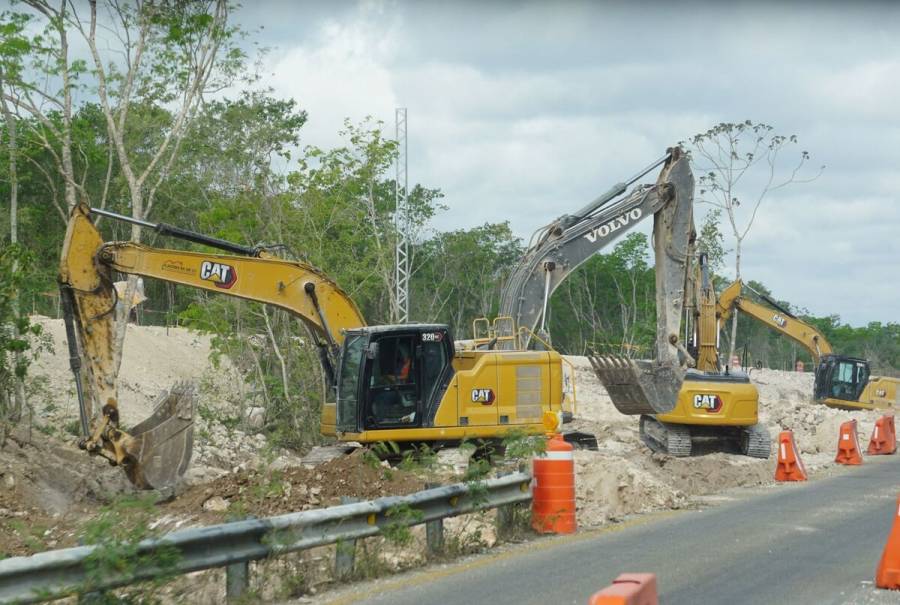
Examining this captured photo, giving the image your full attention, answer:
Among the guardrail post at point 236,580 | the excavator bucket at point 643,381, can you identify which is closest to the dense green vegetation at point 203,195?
the excavator bucket at point 643,381

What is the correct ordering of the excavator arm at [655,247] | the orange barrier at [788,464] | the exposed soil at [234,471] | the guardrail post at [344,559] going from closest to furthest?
1. the guardrail post at [344,559]
2. the exposed soil at [234,471]
3. the orange barrier at [788,464]
4. the excavator arm at [655,247]

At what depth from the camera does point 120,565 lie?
26.9ft

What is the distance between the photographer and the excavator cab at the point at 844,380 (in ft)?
155

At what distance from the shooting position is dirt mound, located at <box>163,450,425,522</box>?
46.1 feet

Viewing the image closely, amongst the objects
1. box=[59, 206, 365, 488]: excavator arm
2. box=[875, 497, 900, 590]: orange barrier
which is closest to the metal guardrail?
box=[875, 497, 900, 590]: orange barrier

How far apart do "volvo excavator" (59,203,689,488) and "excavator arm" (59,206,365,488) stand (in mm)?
17

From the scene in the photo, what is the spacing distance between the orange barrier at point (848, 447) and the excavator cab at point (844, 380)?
73.5 ft

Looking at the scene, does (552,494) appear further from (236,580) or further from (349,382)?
(349,382)

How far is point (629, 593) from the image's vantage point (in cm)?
631

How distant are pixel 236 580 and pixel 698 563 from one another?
4486 millimetres

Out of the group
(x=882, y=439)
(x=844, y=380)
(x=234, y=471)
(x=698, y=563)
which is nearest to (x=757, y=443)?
(x=882, y=439)

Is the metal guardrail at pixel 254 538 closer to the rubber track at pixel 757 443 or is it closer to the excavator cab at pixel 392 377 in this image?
the excavator cab at pixel 392 377

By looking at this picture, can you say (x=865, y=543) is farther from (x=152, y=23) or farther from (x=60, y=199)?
(x=60, y=199)

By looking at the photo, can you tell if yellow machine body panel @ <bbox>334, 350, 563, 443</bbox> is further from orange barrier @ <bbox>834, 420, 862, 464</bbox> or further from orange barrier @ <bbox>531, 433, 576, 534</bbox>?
orange barrier @ <bbox>834, 420, 862, 464</bbox>
